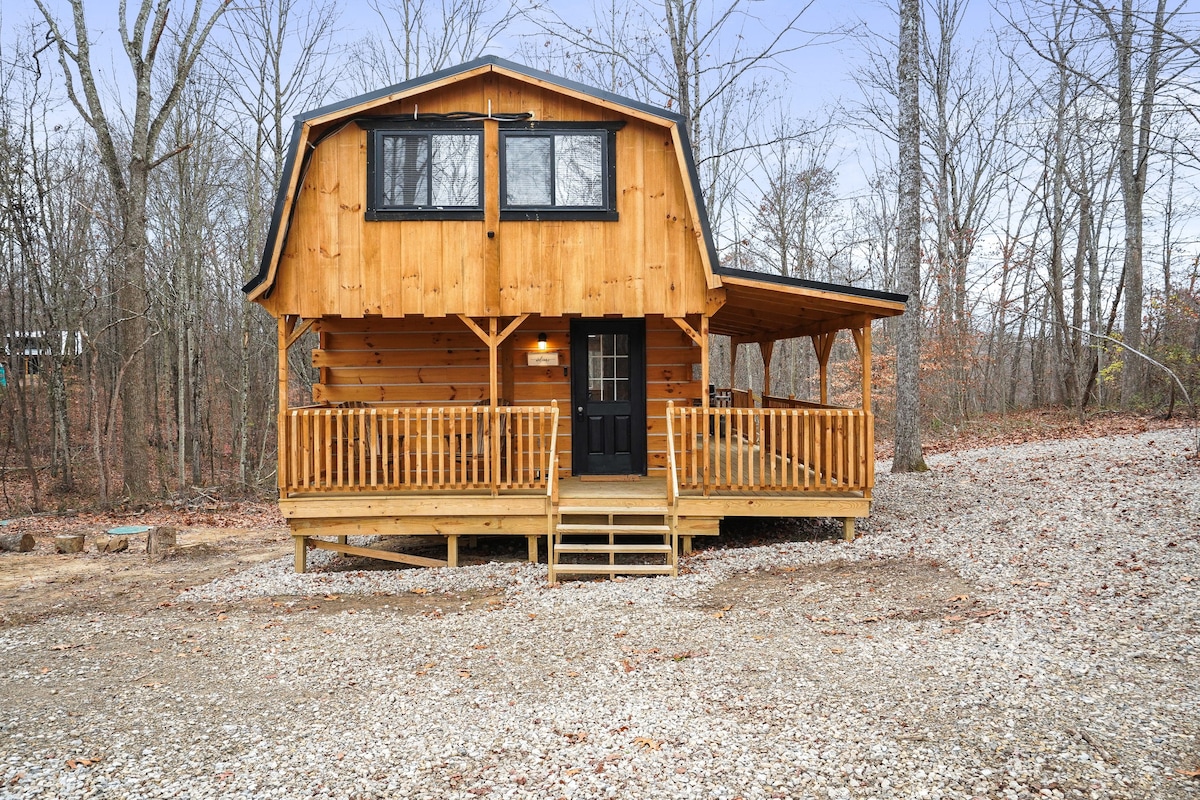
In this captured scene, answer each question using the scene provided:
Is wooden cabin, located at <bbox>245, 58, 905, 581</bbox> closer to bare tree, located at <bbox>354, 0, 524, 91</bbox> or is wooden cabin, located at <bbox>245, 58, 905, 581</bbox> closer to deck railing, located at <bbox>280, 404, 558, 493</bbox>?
deck railing, located at <bbox>280, 404, 558, 493</bbox>

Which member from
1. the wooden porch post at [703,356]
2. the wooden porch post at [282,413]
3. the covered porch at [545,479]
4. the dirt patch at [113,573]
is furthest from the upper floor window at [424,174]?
the dirt patch at [113,573]

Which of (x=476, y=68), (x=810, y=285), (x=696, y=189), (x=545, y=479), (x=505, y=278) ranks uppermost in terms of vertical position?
(x=476, y=68)

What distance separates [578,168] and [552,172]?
0.33m

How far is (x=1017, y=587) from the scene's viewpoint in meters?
6.38

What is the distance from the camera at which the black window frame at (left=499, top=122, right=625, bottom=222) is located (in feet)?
29.6

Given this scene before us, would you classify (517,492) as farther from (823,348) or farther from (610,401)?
(823,348)

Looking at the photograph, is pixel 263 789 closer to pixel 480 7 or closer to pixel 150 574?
pixel 150 574

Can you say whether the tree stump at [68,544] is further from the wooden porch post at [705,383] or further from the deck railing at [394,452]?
the wooden porch post at [705,383]

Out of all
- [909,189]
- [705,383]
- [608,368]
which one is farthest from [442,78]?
[909,189]

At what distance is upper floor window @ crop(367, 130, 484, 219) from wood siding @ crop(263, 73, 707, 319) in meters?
0.13

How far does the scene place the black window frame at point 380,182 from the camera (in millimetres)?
8875

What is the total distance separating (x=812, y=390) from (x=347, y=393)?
24896mm

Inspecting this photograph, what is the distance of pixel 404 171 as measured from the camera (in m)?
8.94

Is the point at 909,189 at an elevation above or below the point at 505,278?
above
